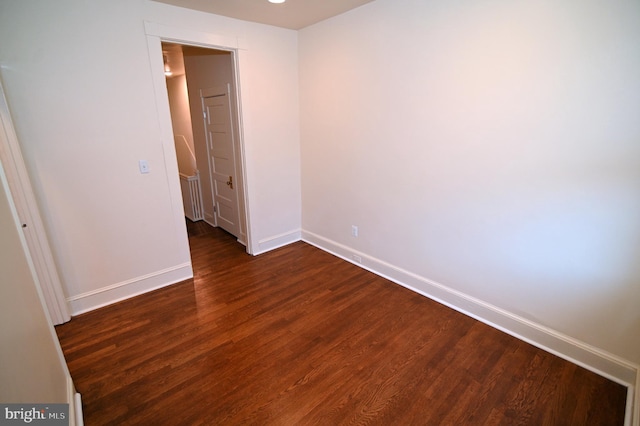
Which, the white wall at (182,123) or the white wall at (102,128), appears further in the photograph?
the white wall at (182,123)

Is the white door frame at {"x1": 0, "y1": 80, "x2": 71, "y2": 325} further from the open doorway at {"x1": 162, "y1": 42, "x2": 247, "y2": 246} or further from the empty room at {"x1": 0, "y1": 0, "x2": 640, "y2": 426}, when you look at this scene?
the open doorway at {"x1": 162, "y1": 42, "x2": 247, "y2": 246}

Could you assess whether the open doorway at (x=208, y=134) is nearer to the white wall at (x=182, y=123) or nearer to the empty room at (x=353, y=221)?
the white wall at (x=182, y=123)

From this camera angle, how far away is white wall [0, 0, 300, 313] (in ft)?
6.81

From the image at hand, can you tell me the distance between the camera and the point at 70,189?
7.64 ft

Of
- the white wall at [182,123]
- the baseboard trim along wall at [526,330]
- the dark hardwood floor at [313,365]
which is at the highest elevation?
the white wall at [182,123]

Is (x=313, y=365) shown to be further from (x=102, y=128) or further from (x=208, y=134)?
(x=208, y=134)

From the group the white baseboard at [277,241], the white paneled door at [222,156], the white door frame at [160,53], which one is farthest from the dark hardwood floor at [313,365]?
the white paneled door at [222,156]

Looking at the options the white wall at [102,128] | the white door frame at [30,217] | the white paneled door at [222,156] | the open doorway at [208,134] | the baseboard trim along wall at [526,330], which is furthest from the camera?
the white paneled door at [222,156]

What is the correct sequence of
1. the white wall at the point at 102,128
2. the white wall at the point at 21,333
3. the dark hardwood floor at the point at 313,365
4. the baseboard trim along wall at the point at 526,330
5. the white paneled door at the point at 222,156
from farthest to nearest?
the white paneled door at the point at 222,156, the white wall at the point at 102,128, the baseboard trim along wall at the point at 526,330, the dark hardwood floor at the point at 313,365, the white wall at the point at 21,333

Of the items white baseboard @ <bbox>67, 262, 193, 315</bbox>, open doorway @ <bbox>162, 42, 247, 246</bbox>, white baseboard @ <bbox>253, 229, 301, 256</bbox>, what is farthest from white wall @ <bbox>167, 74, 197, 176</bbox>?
white baseboard @ <bbox>67, 262, 193, 315</bbox>

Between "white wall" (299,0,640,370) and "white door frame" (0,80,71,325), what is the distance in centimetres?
258

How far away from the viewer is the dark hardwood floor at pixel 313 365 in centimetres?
167

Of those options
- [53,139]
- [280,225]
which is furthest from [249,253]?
[53,139]

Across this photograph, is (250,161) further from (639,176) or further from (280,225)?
(639,176)
